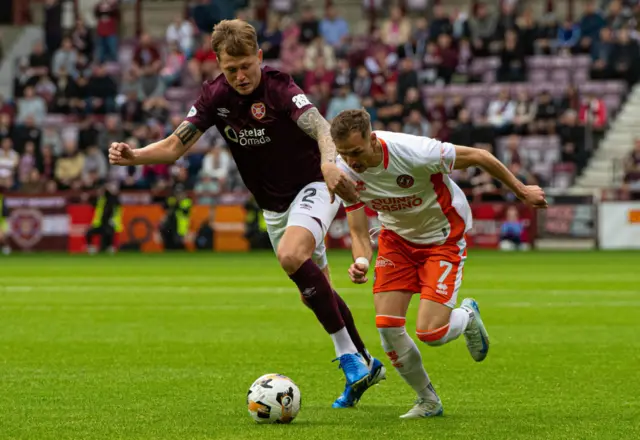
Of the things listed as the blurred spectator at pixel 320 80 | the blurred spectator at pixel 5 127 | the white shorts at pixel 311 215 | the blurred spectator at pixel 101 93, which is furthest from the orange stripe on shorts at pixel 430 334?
the blurred spectator at pixel 101 93

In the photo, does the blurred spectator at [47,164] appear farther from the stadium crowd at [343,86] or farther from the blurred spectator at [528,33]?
the blurred spectator at [528,33]

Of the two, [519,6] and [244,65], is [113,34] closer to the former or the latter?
[519,6]

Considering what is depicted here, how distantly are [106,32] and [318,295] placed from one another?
29.2m

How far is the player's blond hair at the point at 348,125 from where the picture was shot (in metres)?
7.12

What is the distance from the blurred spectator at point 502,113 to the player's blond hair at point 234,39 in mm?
20407

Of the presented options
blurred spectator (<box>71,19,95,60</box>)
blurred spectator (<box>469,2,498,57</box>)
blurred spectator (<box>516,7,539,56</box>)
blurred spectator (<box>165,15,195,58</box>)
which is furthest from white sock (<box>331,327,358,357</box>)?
blurred spectator (<box>71,19,95,60</box>)

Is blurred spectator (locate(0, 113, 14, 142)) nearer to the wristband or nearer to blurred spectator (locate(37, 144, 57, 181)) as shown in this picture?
blurred spectator (locate(37, 144, 57, 181))

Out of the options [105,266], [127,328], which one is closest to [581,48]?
[105,266]

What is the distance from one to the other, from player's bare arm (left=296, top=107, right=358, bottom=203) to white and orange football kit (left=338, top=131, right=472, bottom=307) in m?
0.16

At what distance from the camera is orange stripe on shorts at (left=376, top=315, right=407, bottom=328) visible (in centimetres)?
751

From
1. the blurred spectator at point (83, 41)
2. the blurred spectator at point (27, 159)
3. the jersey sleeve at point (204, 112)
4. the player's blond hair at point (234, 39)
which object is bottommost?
the blurred spectator at point (27, 159)

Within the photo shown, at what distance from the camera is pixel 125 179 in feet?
95.1

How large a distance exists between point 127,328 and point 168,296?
3.84m

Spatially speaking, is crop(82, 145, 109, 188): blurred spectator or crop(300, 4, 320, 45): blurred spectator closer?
crop(82, 145, 109, 188): blurred spectator
